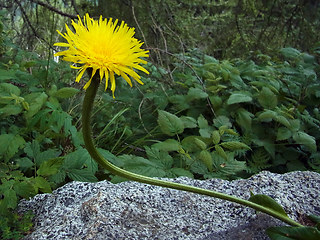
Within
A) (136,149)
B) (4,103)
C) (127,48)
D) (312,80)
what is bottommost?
(136,149)

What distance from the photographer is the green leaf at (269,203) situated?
4.21 feet

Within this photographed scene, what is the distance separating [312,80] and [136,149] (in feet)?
4.25

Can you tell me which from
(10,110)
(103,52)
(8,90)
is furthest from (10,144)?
(103,52)

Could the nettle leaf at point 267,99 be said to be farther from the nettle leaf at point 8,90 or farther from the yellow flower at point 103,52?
the yellow flower at point 103,52

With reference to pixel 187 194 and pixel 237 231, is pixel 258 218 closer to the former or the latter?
pixel 237 231

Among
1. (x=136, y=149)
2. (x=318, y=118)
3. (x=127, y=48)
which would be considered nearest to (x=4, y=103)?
(x=136, y=149)

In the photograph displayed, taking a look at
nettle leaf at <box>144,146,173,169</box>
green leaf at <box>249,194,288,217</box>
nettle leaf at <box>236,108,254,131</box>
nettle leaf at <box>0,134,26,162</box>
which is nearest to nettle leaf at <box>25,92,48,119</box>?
nettle leaf at <box>0,134,26,162</box>

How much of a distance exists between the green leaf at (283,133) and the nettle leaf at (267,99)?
184 millimetres

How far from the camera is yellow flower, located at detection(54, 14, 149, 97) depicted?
884 millimetres

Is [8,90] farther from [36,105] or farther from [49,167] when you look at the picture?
[49,167]

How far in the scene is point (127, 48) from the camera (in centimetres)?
95

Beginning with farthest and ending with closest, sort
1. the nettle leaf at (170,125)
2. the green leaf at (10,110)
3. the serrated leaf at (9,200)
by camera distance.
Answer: the nettle leaf at (170,125) < the green leaf at (10,110) < the serrated leaf at (9,200)

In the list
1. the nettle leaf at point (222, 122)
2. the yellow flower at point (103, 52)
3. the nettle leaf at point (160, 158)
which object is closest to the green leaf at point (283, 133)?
the nettle leaf at point (222, 122)

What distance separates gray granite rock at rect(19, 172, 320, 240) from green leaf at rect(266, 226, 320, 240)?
4.2 inches
